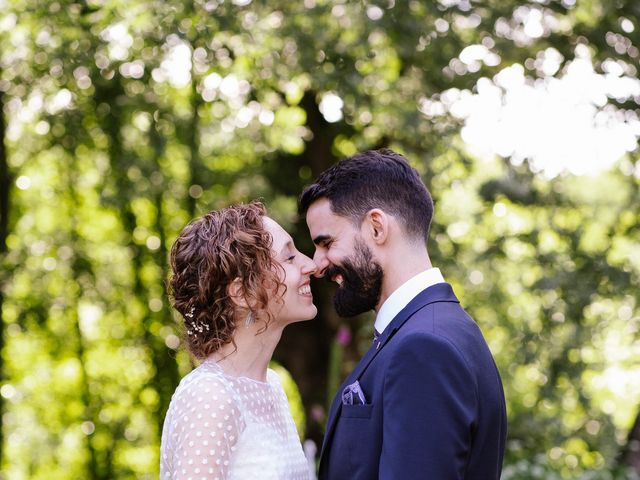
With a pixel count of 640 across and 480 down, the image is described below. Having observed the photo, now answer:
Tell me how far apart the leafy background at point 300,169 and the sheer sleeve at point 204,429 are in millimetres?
3513

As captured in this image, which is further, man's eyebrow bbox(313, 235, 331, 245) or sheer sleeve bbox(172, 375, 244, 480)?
man's eyebrow bbox(313, 235, 331, 245)

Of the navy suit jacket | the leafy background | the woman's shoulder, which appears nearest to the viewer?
the navy suit jacket

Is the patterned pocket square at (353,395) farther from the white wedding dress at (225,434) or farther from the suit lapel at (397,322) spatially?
the white wedding dress at (225,434)

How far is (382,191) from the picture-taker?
2762 mm

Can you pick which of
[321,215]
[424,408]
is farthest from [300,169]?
[424,408]

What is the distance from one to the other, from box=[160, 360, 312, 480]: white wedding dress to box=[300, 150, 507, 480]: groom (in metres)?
0.30

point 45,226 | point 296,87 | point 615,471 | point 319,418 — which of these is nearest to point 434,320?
point 319,418

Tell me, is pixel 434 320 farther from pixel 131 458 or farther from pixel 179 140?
pixel 131 458

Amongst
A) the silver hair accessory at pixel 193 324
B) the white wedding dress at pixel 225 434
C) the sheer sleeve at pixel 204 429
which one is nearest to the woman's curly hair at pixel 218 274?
the silver hair accessory at pixel 193 324

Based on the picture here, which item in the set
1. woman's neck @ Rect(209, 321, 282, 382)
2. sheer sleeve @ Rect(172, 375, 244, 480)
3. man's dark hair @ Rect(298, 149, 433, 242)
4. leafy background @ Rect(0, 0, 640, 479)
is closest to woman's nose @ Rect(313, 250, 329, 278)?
man's dark hair @ Rect(298, 149, 433, 242)

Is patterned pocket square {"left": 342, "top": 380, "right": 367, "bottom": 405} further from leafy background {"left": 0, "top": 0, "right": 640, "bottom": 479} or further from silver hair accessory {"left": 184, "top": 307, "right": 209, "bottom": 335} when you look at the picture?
leafy background {"left": 0, "top": 0, "right": 640, "bottom": 479}

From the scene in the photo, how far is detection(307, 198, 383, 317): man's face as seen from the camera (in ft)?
8.93

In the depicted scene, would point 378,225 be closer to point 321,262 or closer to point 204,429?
point 321,262

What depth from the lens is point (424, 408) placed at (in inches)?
89.4
